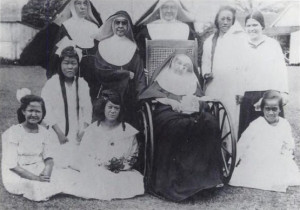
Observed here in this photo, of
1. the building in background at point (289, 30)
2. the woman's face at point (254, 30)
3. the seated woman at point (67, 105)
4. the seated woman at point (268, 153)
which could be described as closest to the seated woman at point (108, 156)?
the seated woman at point (67, 105)

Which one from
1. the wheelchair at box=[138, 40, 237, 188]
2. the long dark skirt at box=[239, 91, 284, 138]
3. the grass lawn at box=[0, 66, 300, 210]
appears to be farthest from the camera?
the long dark skirt at box=[239, 91, 284, 138]

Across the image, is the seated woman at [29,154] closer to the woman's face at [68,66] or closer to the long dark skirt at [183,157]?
the woman's face at [68,66]

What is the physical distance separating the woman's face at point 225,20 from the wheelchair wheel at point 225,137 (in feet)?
2.85

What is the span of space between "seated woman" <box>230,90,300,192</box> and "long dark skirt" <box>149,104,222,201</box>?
18.8 inches

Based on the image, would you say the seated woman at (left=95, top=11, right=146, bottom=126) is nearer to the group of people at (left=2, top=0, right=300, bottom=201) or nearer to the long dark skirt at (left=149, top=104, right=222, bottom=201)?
the group of people at (left=2, top=0, right=300, bottom=201)

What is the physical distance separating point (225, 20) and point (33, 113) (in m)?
2.37

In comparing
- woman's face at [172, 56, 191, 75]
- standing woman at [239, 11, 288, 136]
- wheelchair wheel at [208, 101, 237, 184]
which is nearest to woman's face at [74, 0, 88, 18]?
woman's face at [172, 56, 191, 75]

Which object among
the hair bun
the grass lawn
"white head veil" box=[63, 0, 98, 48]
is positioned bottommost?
the grass lawn

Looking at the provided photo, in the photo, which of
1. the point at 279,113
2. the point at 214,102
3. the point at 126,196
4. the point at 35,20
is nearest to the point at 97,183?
the point at 126,196

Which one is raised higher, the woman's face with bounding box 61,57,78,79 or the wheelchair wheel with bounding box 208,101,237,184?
the woman's face with bounding box 61,57,78,79

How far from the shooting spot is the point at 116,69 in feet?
15.2

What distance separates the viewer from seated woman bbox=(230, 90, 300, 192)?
4805 mm

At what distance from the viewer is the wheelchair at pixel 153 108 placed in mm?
4488

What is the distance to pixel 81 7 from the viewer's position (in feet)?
15.0
